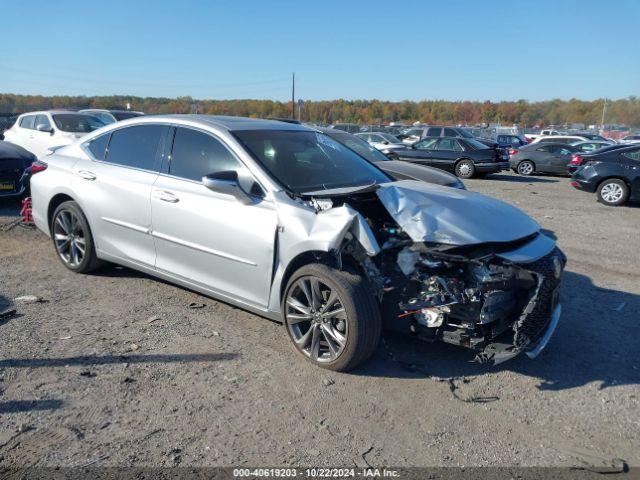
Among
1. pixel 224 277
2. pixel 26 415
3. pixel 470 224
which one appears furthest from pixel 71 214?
pixel 470 224

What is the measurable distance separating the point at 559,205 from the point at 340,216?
1019cm

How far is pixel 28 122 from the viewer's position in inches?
550

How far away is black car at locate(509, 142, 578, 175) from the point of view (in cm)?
1975

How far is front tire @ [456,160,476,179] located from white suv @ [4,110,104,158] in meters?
11.9

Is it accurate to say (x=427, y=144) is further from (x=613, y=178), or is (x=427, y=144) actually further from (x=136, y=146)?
(x=136, y=146)

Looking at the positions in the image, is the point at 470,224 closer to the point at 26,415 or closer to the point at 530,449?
the point at 530,449

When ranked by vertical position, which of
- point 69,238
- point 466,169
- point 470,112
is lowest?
point 69,238

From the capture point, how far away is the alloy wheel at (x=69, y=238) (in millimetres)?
5480

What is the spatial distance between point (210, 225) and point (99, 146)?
2.08 m

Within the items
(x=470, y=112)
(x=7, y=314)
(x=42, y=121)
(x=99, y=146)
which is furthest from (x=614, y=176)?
(x=470, y=112)

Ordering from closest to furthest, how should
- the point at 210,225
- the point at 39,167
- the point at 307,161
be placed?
1. the point at 210,225
2. the point at 307,161
3. the point at 39,167

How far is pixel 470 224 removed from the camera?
3.75 metres

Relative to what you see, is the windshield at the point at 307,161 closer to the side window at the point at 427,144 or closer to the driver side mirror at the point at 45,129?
the driver side mirror at the point at 45,129

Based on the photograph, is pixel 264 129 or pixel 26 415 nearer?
pixel 26 415
